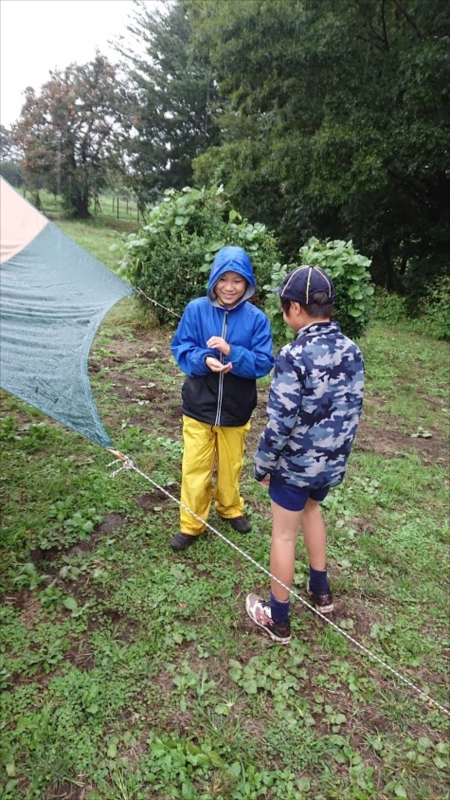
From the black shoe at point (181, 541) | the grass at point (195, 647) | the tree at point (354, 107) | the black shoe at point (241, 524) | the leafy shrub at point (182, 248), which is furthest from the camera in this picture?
the tree at point (354, 107)

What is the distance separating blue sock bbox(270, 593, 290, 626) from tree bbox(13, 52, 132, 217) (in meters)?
24.7

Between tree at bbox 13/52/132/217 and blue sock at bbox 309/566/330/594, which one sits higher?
tree at bbox 13/52/132/217

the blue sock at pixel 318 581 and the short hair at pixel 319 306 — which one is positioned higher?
the short hair at pixel 319 306

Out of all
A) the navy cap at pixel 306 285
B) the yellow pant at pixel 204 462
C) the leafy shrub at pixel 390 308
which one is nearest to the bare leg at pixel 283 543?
the yellow pant at pixel 204 462

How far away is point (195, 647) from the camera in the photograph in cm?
201

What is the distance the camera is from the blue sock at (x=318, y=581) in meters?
2.16

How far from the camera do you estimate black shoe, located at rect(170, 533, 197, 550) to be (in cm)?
250

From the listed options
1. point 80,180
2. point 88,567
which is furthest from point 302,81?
point 80,180

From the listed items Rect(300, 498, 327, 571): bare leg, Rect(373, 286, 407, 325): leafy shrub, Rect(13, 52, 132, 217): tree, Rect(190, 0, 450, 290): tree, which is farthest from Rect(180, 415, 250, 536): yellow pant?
Rect(13, 52, 132, 217): tree

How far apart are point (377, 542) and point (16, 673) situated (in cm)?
190

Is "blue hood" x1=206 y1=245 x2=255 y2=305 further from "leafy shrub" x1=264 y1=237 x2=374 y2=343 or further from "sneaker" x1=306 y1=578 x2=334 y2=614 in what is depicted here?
"leafy shrub" x1=264 y1=237 x2=374 y2=343

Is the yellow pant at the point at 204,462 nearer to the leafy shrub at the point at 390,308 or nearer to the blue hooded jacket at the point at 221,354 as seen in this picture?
the blue hooded jacket at the point at 221,354

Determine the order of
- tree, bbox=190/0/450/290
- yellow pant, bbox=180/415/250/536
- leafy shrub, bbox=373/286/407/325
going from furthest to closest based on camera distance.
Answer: leafy shrub, bbox=373/286/407/325, tree, bbox=190/0/450/290, yellow pant, bbox=180/415/250/536

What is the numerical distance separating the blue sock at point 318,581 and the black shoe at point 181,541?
26.4 inches
